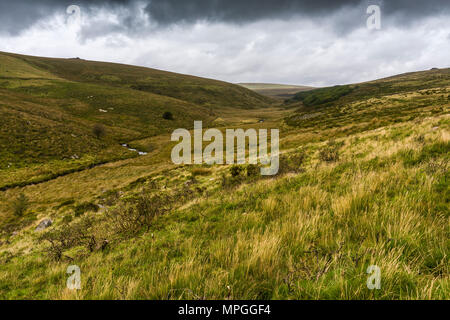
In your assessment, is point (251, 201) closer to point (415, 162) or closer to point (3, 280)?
point (415, 162)

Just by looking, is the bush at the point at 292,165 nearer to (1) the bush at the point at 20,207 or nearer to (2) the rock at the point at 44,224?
(2) the rock at the point at 44,224

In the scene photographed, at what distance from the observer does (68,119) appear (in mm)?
63375

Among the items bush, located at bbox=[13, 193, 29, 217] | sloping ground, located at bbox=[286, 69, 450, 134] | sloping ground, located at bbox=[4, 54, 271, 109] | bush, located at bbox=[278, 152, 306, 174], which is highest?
sloping ground, located at bbox=[4, 54, 271, 109]

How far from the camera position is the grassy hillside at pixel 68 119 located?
3991 cm

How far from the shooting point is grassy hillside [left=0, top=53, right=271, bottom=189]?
39.9 m

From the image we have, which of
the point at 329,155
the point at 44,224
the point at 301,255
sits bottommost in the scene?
the point at 44,224

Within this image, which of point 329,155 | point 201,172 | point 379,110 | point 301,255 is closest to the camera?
A: point 301,255

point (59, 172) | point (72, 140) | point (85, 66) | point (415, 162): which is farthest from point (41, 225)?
point (85, 66)

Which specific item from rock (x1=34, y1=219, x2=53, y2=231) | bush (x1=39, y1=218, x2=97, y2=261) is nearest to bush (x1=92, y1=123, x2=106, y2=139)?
rock (x1=34, y1=219, x2=53, y2=231)

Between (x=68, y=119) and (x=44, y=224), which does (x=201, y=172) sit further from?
(x=68, y=119)

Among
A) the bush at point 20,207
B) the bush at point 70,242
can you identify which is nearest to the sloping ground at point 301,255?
the bush at point 70,242

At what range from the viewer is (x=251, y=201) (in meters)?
5.54

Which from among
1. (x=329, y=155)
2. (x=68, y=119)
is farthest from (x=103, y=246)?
(x=68, y=119)

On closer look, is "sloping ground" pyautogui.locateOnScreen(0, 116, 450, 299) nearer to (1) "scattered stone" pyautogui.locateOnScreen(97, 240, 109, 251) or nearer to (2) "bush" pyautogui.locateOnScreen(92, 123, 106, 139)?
(1) "scattered stone" pyautogui.locateOnScreen(97, 240, 109, 251)
